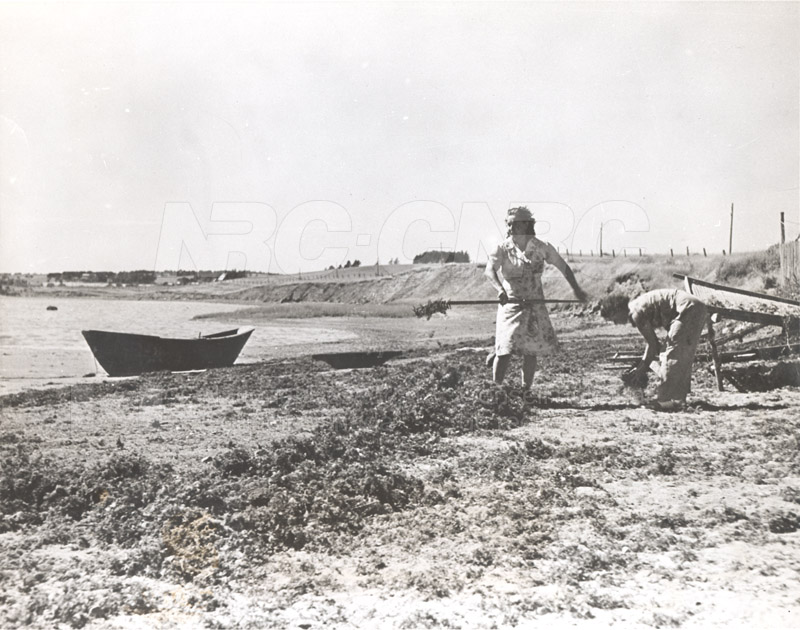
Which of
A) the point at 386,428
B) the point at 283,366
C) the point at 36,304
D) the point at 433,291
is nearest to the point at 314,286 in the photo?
the point at 433,291

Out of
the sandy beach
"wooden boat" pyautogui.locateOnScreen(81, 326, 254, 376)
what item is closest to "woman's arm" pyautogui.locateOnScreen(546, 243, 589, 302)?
the sandy beach

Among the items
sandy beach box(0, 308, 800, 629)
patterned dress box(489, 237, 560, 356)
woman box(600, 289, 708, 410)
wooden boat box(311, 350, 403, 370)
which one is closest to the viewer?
sandy beach box(0, 308, 800, 629)

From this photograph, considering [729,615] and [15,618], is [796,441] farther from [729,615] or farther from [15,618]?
[15,618]

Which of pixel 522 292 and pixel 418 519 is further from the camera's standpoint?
pixel 522 292

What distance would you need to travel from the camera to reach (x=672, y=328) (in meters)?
5.35

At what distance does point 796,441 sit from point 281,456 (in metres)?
3.77

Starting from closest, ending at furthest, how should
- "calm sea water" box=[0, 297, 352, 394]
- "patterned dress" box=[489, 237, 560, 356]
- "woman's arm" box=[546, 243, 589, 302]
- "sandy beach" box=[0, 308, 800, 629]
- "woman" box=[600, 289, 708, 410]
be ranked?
1. "sandy beach" box=[0, 308, 800, 629]
2. "woman" box=[600, 289, 708, 410]
3. "woman's arm" box=[546, 243, 589, 302]
4. "patterned dress" box=[489, 237, 560, 356]
5. "calm sea water" box=[0, 297, 352, 394]

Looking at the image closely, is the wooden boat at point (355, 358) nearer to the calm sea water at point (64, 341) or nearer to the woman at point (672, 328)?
the calm sea water at point (64, 341)

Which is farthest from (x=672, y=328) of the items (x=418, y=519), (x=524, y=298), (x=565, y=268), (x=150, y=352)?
(x=150, y=352)

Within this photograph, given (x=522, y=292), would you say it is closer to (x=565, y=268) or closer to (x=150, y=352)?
(x=565, y=268)

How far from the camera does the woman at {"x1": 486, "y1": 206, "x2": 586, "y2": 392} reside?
619 cm

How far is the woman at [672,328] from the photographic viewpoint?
17.4ft

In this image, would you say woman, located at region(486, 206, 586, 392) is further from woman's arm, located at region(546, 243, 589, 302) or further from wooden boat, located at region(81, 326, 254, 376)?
wooden boat, located at region(81, 326, 254, 376)

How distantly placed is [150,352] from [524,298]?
7479 mm
